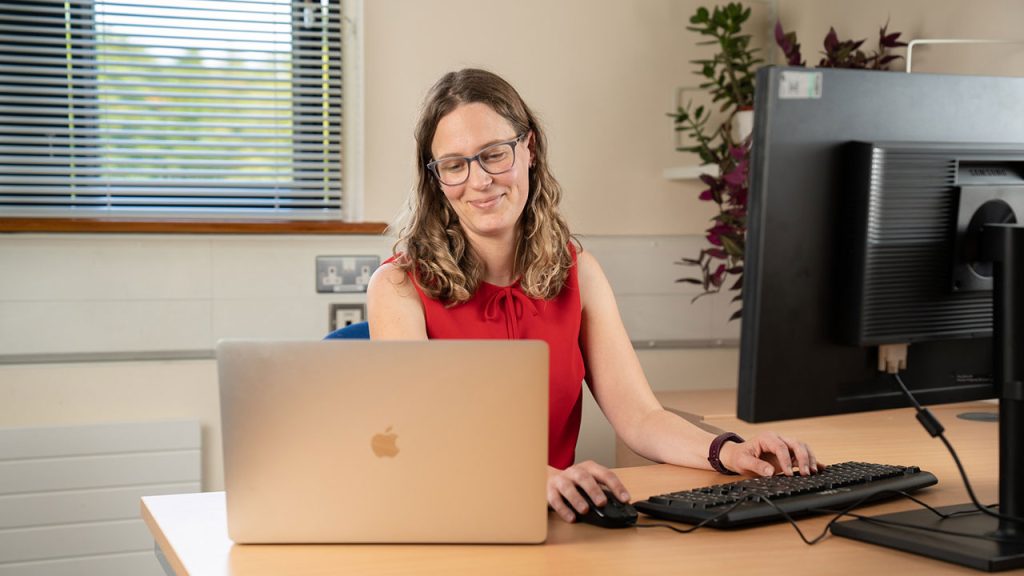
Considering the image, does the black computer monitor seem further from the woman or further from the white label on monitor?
the woman

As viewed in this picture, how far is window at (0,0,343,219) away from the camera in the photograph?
286cm

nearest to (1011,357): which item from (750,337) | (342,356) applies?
(750,337)

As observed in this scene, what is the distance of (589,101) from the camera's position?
11.0 feet

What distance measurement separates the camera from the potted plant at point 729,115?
2.97m

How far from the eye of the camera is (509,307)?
2.06m

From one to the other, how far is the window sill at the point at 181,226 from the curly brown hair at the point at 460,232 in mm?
970

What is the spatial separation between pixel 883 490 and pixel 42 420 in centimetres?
222

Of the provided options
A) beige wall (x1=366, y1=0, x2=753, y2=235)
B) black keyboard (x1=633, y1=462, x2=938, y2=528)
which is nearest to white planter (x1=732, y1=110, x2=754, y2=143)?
beige wall (x1=366, y1=0, x2=753, y2=235)

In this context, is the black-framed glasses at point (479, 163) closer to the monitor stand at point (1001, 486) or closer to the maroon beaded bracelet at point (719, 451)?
the maroon beaded bracelet at point (719, 451)

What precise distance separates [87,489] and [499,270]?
1.43 metres

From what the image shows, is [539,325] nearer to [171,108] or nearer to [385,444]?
[385,444]

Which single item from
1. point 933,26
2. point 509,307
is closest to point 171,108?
point 509,307

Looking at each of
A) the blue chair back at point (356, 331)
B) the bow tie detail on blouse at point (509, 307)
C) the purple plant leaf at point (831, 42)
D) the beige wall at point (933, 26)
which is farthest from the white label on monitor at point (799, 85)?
the purple plant leaf at point (831, 42)

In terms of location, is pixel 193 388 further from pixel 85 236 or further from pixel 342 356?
pixel 342 356
